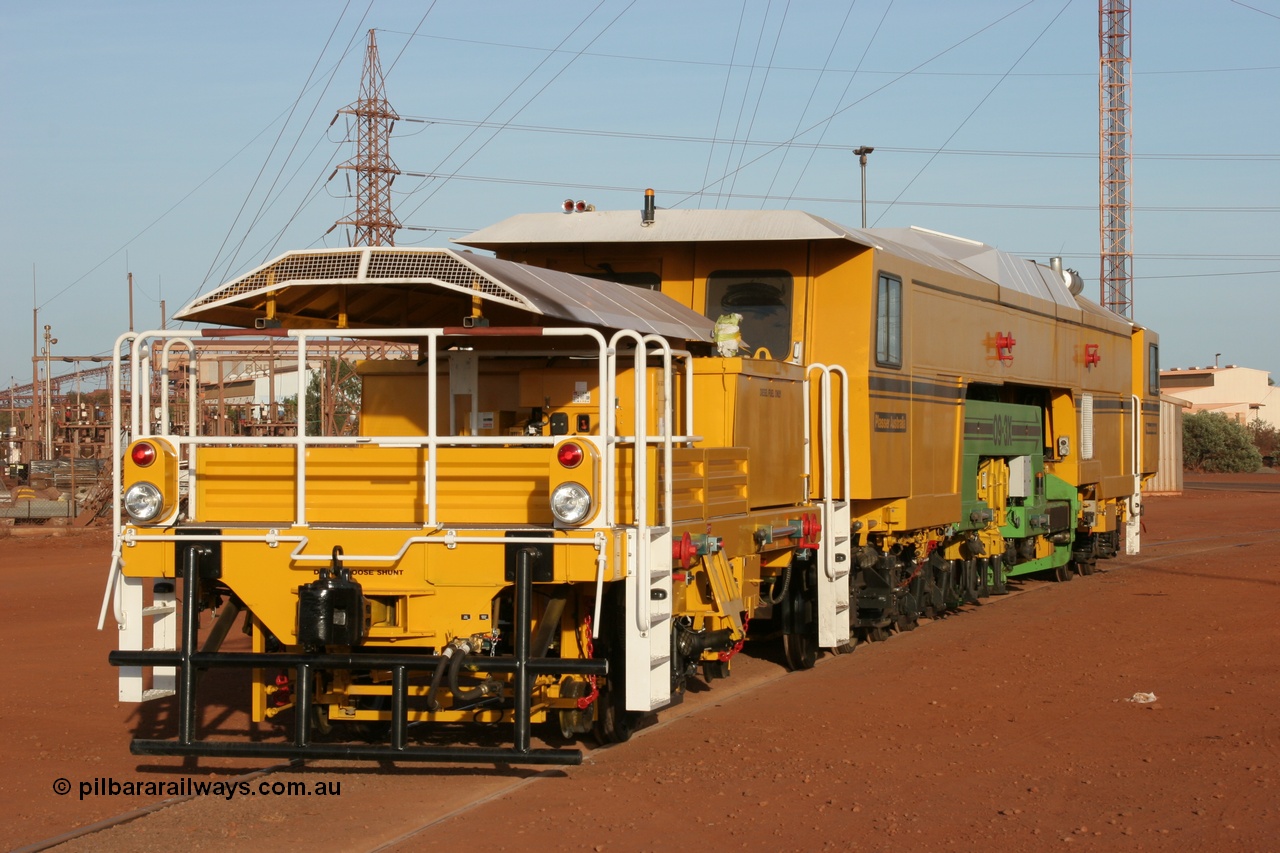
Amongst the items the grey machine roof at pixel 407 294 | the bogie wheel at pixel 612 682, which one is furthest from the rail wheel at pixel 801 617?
the bogie wheel at pixel 612 682

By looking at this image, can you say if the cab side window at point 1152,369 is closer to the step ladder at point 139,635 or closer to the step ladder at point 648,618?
the step ladder at point 648,618

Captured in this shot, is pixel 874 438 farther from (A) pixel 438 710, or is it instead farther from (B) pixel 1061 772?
(A) pixel 438 710

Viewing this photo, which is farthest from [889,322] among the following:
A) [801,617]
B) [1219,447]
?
[1219,447]

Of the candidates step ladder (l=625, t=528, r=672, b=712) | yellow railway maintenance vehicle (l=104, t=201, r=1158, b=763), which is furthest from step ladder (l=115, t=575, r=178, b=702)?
step ladder (l=625, t=528, r=672, b=712)

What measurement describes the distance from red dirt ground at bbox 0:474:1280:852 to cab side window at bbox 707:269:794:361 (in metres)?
2.75

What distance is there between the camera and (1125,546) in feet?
76.7

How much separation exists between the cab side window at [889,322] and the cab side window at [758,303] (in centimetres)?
75

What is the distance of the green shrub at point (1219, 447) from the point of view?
221 feet

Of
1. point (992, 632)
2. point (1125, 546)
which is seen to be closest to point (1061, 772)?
point (992, 632)

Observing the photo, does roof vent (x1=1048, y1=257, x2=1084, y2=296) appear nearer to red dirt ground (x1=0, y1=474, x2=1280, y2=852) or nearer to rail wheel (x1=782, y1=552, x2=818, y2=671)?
red dirt ground (x1=0, y1=474, x2=1280, y2=852)

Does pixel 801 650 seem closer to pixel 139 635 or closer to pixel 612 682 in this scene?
pixel 612 682

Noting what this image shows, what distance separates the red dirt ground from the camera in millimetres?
6754

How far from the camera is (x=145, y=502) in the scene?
7883 millimetres

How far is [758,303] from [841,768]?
5.04m
